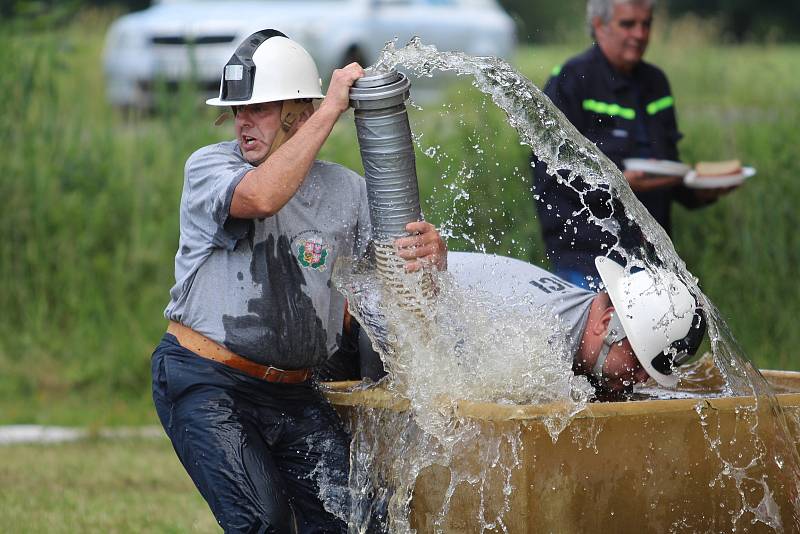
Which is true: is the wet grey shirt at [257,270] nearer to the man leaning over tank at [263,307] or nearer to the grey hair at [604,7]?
the man leaning over tank at [263,307]

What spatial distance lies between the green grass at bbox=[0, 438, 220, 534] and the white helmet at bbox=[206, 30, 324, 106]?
2.09 m

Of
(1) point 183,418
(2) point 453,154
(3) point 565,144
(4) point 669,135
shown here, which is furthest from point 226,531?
(2) point 453,154

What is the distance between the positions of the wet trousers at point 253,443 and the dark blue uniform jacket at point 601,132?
2.05 meters

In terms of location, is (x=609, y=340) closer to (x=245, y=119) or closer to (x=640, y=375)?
(x=640, y=375)

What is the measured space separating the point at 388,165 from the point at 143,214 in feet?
15.7

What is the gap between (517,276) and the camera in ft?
15.2

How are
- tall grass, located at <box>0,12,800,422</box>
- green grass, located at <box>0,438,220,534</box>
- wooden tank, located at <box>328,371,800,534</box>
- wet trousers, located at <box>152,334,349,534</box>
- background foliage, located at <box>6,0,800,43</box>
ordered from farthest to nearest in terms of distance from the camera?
background foliage, located at <box>6,0,800,43</box> → tall grass, located at <box>0,12,800,422</box> → green grass, located at <box>0,438,220,534</box> → wet trousers, located at <box>152,334,349,534</box> → wooden tank, located at <box>328,371,800,534</box>

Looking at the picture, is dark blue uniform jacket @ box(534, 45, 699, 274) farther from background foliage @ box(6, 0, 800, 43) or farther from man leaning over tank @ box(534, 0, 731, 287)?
background foliage @ box(6, 0, 800, 43)

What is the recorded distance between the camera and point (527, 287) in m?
4.56

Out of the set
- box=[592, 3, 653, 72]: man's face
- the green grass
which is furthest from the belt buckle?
box=[592, 3, 653, 72]: man's face

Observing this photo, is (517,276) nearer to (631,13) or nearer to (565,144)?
(565,144)

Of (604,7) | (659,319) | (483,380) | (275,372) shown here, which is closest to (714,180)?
(604,7)

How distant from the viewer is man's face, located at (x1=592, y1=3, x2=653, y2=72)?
619 cm

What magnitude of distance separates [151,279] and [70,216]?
667mm
